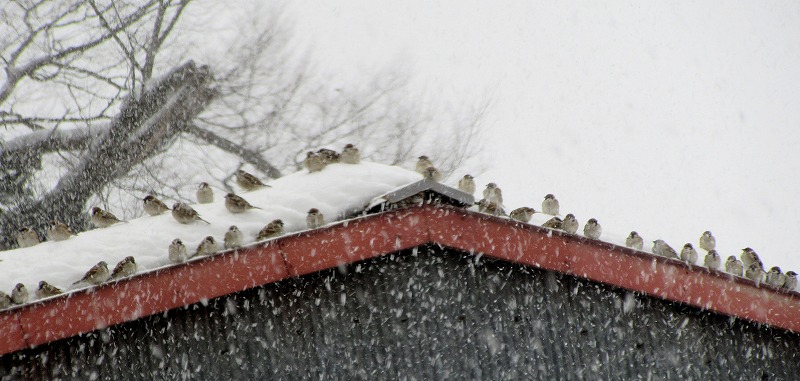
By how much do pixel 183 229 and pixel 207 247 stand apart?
1.89 feet

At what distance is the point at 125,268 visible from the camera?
6.14 metres

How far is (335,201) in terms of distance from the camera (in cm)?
678

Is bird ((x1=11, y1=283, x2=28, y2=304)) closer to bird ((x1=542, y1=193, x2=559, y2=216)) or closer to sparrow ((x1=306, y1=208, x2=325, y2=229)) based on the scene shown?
→ sparrow ((x1=306, y1=208, x2=325, y2=229))

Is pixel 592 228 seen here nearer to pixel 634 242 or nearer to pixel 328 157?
pixel 634 242

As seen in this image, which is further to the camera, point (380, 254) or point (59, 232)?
point (59, 232)

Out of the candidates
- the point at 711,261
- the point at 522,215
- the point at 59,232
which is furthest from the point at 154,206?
the point at 711,261

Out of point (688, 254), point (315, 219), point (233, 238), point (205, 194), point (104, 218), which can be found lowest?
point (233, 238)

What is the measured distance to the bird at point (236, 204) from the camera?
695cm

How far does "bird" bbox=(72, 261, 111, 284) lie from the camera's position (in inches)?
240

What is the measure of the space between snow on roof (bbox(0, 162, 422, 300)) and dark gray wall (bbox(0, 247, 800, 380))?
1.51ft

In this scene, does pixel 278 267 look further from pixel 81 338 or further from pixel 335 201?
pixel 81 338

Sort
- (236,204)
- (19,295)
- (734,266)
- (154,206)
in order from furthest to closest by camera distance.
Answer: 1. (154,206)
2. (734,266)
3. (236,204)
4. (19,295)

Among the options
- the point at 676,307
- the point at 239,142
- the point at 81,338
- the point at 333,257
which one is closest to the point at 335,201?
the point at 333,257

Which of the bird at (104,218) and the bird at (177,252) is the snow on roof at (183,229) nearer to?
the bird at (177,252)
